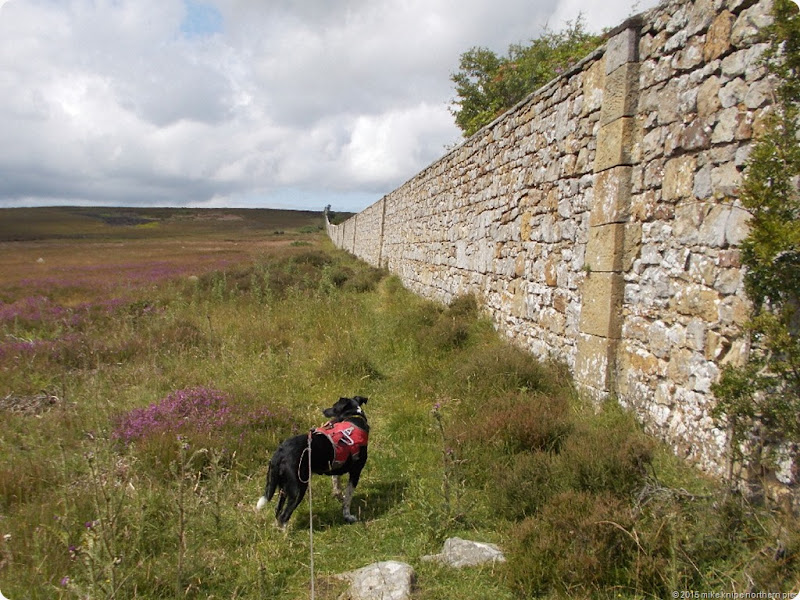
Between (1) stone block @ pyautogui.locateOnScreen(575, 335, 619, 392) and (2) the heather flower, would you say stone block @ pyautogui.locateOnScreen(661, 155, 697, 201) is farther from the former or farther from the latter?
(2) the heather flower

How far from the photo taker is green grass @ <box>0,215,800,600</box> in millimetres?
2607

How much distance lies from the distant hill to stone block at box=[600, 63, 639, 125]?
2114 inches

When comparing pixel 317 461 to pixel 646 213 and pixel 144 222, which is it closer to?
pixel 646 213

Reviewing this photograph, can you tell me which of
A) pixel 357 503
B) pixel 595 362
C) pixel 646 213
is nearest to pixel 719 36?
pixel 646 213

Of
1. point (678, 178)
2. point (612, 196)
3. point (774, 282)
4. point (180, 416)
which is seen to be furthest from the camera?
point (180, 416)

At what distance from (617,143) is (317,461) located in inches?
138

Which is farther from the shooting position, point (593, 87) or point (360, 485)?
point (593, 87)

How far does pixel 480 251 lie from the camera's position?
8273 mm

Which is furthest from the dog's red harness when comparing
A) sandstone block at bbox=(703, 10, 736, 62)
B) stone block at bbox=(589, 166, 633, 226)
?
sandstone block at bbox=(703, 10, 736, 62)

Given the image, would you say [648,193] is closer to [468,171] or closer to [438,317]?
[438,317]

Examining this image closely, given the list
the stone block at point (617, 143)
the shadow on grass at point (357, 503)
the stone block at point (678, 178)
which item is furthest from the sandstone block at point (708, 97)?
the shadow on grass at point (357, 503)

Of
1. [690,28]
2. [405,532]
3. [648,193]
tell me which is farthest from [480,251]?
[405,532]

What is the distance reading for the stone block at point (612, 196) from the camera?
4.42 metres

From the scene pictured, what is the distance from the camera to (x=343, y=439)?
12.0ft
